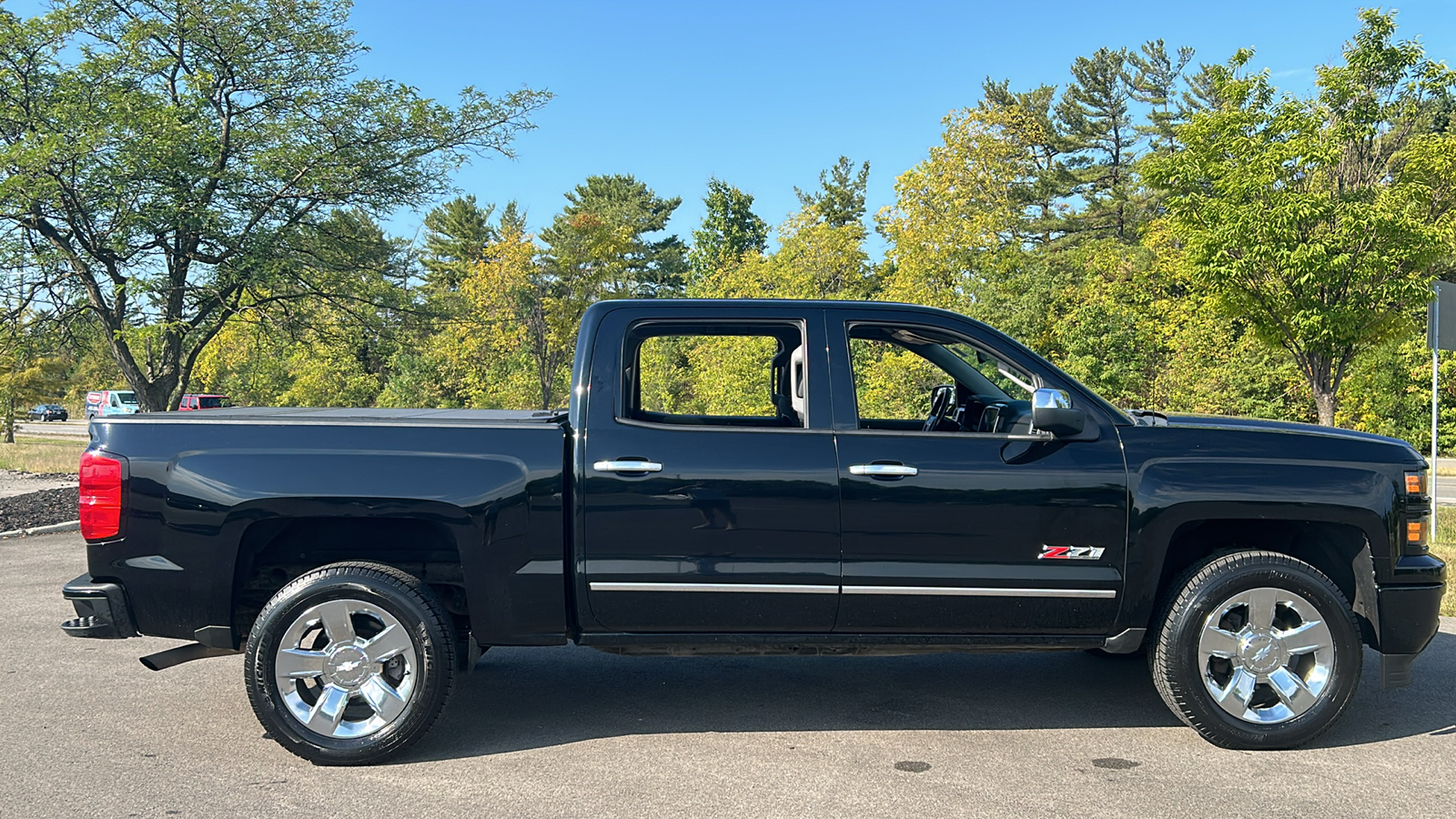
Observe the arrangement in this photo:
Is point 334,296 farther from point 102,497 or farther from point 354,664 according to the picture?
point 354,664

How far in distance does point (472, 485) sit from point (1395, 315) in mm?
13017

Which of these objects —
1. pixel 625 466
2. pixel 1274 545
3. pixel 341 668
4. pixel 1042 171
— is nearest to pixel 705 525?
pixel 625 466

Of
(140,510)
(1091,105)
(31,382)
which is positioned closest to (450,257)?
(31,382)

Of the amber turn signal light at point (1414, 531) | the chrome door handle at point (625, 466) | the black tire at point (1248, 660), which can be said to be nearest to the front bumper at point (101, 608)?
the chrome door handle at point (625, 466)

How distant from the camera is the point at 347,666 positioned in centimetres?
437

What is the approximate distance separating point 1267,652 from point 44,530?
1165 centimetres

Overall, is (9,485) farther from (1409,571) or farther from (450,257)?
(450,257)

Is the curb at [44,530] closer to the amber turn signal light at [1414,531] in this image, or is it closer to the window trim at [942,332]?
the window trim at [942,332]

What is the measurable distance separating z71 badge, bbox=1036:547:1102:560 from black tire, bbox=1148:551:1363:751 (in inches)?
17.4

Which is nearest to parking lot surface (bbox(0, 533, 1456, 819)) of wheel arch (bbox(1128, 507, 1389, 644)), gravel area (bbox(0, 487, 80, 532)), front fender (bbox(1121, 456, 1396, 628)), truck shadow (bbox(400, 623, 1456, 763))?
truck shadow (bbox(400, 623, 1456, 763))

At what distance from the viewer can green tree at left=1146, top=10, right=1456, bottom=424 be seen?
12703mm

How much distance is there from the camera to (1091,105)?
4897 cm

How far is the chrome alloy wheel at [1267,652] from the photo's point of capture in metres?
4.50

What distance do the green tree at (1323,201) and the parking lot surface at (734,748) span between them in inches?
320
